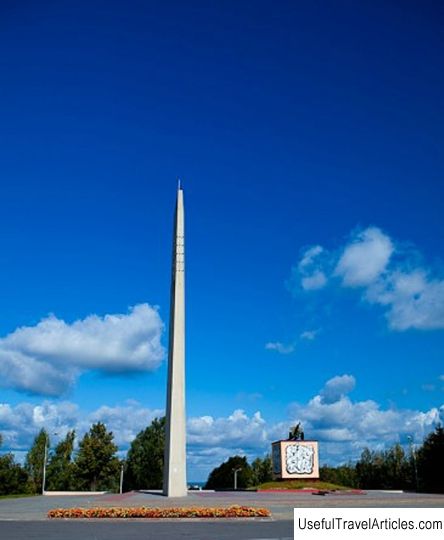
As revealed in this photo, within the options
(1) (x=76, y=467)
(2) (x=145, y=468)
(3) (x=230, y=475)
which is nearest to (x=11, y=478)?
(1) (x=76, y=467)

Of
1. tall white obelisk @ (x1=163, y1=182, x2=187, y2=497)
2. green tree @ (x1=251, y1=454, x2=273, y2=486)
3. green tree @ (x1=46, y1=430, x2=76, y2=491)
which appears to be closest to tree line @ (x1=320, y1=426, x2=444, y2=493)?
green tree @ (x1=251, y1=454, x2=273, y2=486)

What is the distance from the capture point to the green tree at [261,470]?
81.4 metres

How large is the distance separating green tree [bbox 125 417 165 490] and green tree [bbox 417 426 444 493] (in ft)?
93.4

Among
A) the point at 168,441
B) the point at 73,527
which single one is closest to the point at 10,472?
the point at 168,441

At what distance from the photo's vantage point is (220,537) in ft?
50.0

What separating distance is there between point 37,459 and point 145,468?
1311 cm

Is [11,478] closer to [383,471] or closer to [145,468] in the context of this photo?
[145,468]

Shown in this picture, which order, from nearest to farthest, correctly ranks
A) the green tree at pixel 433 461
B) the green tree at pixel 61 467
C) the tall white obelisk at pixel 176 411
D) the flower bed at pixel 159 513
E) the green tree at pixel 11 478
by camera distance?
the flower bed at pixel 159 513
the tall white obelisk at pixel 176 411
the green tree at pixel 433 461
the green tree at pixel 11 478
the green tree at pixel 61 467

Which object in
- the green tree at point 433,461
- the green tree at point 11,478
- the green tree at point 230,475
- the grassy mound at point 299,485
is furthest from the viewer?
the green tree at point 230,475

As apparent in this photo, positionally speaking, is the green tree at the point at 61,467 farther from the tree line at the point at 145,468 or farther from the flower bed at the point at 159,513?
the flower bed at the point at 159,513

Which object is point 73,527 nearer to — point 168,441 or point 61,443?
point 168,441

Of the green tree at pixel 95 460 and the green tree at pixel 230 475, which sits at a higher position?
the green tree at pixel 95 460

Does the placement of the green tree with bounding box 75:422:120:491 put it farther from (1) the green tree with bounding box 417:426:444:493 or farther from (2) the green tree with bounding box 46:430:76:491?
(1) the green tree with bounding box 417:426:444:493

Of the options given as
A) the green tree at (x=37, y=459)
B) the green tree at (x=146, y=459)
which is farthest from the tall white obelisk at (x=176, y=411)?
the green tree at (x=37, y=459)
